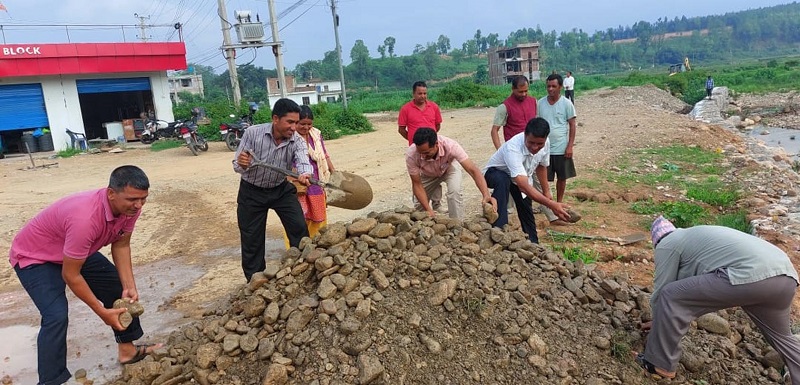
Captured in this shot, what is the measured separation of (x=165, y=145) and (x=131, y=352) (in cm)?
1243

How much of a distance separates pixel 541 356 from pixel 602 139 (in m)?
9.76

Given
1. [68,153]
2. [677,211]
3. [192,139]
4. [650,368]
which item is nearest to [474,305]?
[650,368]

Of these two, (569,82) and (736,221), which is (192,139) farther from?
(569,82)

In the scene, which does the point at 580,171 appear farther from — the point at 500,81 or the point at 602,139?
the point at 500,81

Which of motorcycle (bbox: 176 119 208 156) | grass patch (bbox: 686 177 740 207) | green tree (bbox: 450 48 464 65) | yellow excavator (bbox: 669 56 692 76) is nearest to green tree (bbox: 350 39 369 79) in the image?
green tree (bbox: 450 48 464 65)

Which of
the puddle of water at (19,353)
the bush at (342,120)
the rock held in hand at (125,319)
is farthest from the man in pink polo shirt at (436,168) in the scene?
the bush at (342,120)

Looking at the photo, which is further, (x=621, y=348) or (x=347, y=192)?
(x=347, y=192)

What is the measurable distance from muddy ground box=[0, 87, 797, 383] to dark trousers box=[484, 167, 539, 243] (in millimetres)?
629

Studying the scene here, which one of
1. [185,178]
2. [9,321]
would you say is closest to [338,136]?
[185,178]

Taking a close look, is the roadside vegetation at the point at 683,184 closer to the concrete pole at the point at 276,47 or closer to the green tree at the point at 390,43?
the concrete pole at the point at 276,47

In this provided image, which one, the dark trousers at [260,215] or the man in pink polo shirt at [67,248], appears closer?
the man in pink polo shirt at [67,248]

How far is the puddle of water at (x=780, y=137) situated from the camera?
45.8 feet

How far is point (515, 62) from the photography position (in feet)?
166

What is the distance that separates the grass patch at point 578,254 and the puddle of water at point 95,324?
2.70 meters
